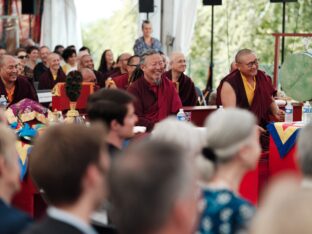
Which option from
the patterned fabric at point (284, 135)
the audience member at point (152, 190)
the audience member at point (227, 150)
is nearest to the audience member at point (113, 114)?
the audience member at point (227, 150)

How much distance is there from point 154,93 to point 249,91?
77 cm

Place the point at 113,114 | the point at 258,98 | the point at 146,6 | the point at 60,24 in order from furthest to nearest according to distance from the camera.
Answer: the point at 60,24 → the point at 146,6 → the point at 258,98 → the point at 113,114

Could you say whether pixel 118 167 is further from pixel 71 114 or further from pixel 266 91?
pixel 266 91

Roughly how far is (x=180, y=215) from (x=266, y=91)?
5.11 m

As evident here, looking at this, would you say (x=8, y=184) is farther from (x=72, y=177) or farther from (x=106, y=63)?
(x=106, y=63)

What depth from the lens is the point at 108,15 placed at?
1781 centimetres

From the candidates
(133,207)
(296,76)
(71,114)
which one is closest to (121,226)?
(133,207)

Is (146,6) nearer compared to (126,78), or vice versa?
(126,78)

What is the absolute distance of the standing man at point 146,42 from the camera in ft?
34.2

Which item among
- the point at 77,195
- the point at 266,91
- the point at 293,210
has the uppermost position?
the point at 293,210

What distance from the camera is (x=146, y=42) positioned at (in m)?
10.6

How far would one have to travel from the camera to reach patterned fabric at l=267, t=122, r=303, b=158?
5.75 m

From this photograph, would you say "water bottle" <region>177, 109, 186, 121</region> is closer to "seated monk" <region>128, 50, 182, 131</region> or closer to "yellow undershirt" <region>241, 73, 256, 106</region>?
"seated monk" <region>128, 50, 182, 131</region>

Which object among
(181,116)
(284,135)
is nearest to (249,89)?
(181,116)
